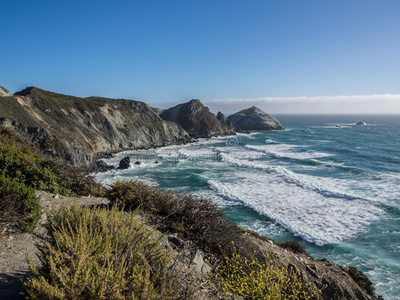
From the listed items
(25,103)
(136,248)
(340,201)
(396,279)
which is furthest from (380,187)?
(25,103)

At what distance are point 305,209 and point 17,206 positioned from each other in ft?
63.4

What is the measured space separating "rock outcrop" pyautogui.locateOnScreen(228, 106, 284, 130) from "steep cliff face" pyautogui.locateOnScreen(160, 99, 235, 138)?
25752mm

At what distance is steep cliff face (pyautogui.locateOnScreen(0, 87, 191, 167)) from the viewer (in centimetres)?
3050

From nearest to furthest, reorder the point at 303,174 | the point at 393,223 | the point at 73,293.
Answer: the point at 73,293
the point at 393,223
the point at 303,174

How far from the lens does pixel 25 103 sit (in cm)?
4278

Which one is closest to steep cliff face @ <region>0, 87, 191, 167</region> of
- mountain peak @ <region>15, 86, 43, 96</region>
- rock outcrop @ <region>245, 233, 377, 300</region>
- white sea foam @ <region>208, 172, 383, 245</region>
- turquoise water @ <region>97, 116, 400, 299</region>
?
mountain peak @ <region>15, 86, 43, 96</region>

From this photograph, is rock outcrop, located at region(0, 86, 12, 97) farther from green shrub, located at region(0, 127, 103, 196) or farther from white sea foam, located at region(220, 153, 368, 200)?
white sea foam, located at region(220, 153, 368, 200)

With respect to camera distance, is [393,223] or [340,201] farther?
[340,201]

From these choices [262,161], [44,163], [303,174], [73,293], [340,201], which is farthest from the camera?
[262,161]

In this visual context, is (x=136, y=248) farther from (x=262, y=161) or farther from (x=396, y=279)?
(x=262, y=161)

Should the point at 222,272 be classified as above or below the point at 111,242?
below

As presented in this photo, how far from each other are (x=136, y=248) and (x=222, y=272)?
2.69 m

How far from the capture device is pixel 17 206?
5707mm

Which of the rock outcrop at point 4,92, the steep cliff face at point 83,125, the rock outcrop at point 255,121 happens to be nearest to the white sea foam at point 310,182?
the steep cliff face at point 83,125
